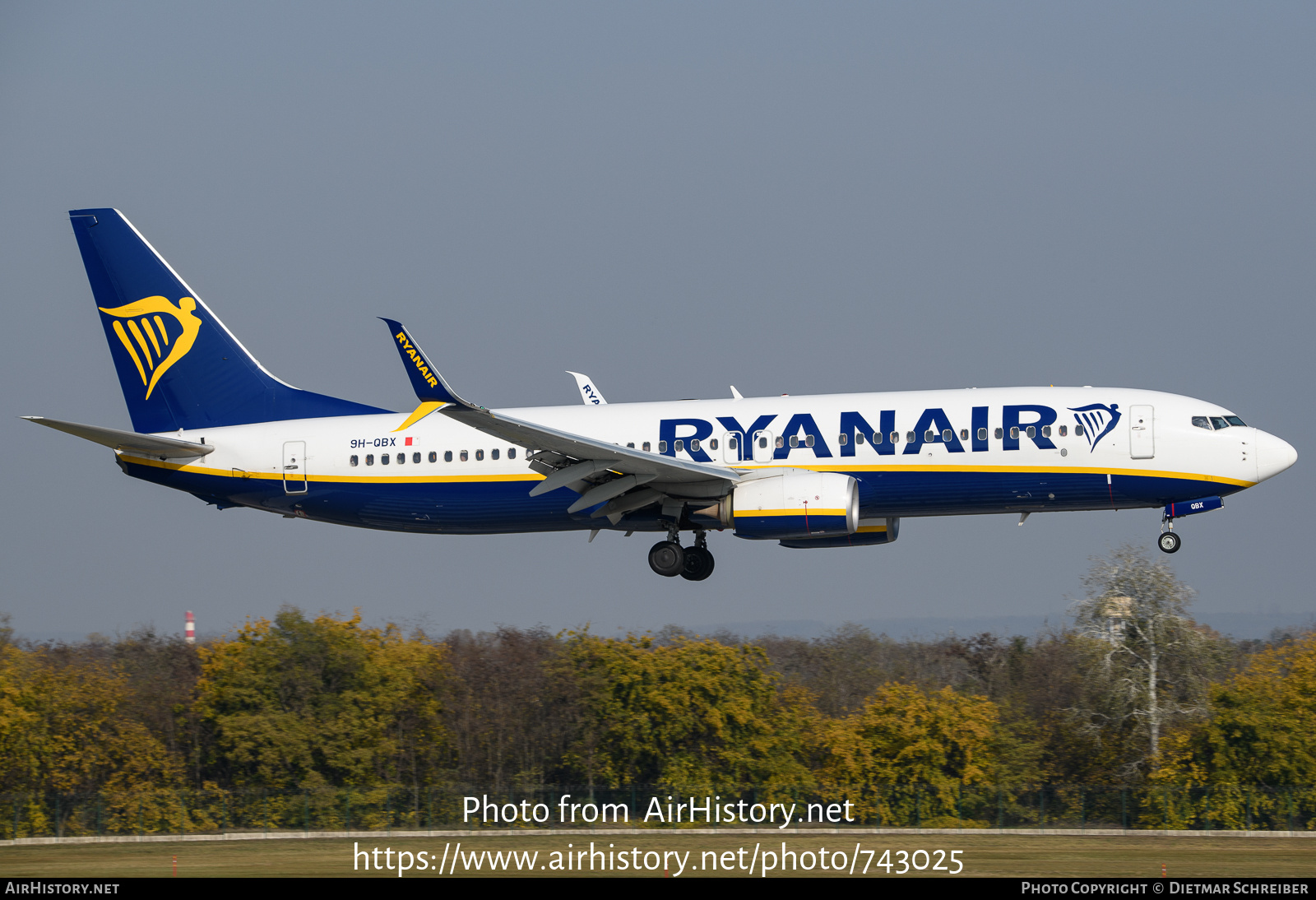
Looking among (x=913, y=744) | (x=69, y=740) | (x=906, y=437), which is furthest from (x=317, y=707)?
(x=906, y=437)

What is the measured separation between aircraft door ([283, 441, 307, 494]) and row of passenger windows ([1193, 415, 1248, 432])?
81.0 feet

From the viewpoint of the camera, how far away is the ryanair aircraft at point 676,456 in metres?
36.4

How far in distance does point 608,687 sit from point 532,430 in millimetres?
40521

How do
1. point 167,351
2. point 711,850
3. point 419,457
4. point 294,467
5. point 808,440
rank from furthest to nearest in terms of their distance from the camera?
point 711,850 < point 167,351 < point 294,467 < point 419,457 < point 808,440

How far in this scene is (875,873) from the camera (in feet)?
135

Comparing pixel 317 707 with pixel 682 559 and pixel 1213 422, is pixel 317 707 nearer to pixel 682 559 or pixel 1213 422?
pixel 682 559

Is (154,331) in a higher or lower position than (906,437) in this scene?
higher

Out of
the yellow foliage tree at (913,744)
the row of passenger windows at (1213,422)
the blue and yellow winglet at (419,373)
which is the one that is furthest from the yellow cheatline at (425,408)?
the yellow foliage tree at (913,744)

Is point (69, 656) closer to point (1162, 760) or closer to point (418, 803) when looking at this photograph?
point (418, 803)

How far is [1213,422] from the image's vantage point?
36.8m

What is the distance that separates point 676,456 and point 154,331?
17828 millimetres

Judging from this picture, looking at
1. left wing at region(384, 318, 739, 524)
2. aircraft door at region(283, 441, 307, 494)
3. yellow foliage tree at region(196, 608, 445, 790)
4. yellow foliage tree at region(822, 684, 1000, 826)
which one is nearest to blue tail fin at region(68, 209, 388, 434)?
aircraft door at region(283, 441, 307, 494)

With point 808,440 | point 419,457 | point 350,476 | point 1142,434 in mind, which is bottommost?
point 350,476
